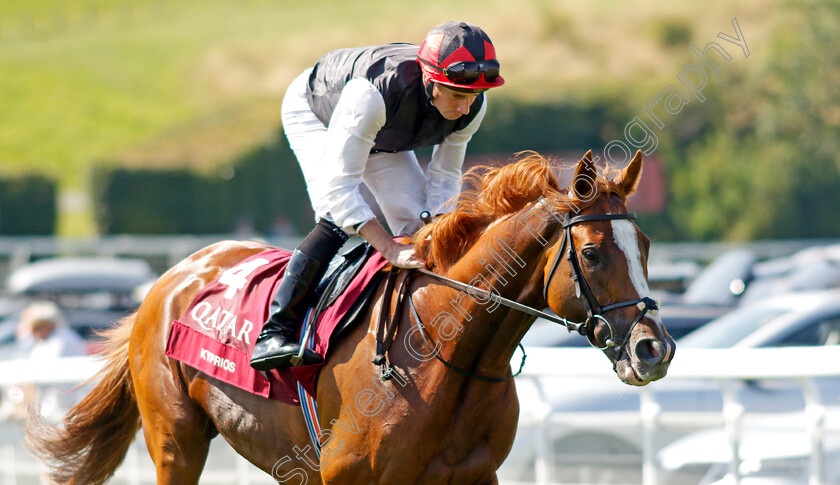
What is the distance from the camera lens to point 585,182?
281 cm

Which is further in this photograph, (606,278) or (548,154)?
(548,154)

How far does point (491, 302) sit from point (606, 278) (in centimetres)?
42

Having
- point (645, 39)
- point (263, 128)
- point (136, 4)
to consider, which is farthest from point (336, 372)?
point (136, 4)

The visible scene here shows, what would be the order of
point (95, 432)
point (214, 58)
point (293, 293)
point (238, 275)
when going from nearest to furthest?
1. point (293, 293)
2. point (238, 275)
3. point (95, 432)
4. point (214, 58)

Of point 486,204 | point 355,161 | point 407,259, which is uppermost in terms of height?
point 355,161

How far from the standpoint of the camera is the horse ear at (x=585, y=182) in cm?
279

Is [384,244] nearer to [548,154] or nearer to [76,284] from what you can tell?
[548,154]

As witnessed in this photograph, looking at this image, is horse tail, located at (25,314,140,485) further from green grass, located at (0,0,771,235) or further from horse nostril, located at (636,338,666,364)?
green grass, located at (0,0,771,235)

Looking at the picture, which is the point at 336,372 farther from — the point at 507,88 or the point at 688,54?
the point at 688,54

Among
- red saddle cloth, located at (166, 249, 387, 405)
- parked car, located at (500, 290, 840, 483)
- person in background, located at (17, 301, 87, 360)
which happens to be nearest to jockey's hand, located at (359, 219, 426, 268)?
red saddle cloth, located at (166, 249, 387, 405)

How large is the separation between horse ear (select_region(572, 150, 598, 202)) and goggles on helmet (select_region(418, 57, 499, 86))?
0.46m

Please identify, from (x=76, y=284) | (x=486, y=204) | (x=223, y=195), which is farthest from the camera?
(x=223, y=195)

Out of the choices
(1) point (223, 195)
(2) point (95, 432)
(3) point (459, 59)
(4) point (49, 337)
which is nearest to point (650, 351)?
(3) point (459, 59)

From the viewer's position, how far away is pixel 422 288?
10.3 feet
